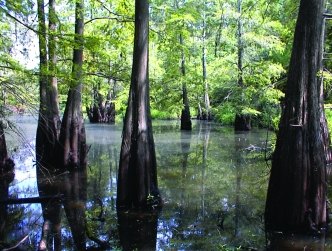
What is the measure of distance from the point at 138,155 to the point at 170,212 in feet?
4.09

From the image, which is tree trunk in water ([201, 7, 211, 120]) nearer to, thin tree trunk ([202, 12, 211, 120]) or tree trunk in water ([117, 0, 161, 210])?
thin tree trunk ([202, 12, 211, 120])

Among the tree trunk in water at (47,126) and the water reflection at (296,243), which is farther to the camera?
the tree trunk in water at (47,126)

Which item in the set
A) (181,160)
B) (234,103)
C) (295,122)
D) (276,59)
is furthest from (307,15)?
(276,59)

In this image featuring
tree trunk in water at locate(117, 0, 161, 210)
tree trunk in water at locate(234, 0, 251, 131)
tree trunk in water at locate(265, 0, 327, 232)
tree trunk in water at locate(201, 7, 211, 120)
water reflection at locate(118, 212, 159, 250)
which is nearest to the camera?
water reflection at locate(118, 212, 159, 250)

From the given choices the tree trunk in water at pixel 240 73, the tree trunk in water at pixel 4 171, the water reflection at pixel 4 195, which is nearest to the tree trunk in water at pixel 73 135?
the tree trunk in water at pixel 4 171

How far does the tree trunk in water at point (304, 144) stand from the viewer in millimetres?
6367

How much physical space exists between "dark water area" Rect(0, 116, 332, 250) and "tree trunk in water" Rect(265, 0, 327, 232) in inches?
18.0

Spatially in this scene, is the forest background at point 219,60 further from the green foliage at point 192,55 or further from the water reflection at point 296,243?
the water reflection at point 296,243

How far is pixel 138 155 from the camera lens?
25.9 ft

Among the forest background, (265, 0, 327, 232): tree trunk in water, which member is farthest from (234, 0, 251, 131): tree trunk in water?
(265, 0, 327, 232): tree trunk in water

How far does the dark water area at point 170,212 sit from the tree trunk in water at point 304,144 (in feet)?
1.50

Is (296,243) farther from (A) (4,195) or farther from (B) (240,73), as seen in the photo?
(B) (240,73)

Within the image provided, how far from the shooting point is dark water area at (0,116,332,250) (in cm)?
609

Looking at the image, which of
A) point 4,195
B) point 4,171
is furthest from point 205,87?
point 4,195
